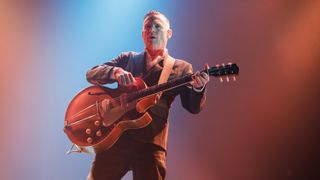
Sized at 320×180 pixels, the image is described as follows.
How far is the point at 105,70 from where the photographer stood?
271 cm

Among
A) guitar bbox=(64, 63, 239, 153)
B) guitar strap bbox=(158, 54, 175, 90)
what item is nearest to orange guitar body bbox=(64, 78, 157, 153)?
guitar bbox=(64, 63, 239, 153)

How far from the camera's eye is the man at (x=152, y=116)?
2496 millimetres

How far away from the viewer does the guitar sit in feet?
8.17

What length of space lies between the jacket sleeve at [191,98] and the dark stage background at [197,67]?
0.04 meters

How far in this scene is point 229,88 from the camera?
265cm

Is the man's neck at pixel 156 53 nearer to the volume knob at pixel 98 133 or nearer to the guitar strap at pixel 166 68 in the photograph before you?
the guitar strap at pixel 166 68

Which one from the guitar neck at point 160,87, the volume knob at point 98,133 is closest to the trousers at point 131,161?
the volume knob at point 98,133

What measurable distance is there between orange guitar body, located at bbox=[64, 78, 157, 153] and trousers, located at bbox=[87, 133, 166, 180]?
6 cm

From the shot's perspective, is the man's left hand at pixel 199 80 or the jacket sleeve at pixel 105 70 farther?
the jacket sleeve at pixel 105 70

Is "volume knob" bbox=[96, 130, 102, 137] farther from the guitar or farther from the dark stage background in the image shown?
the dark stage background

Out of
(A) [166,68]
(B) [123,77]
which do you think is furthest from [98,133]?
(A) [166,68]
